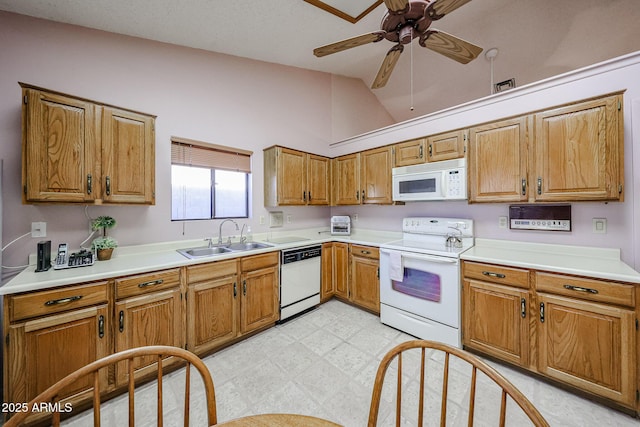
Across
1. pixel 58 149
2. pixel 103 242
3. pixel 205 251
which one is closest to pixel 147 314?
pixel 103 242

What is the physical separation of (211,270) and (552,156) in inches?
120

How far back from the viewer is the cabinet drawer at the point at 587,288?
1.52m

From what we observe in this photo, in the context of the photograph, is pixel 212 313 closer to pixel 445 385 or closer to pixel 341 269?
pixel 341 269

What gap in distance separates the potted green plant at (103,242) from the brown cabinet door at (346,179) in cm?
263

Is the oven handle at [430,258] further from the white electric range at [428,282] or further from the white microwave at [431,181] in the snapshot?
the white microwave at [431,181]

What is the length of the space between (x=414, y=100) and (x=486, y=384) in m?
4.01

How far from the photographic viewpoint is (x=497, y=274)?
6.48 ft

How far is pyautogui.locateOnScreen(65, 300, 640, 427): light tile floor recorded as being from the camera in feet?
5.06

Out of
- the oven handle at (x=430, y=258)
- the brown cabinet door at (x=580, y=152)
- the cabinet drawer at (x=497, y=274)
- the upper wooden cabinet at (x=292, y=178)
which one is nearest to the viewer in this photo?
the brown cabinet door at (x=580, y=152)

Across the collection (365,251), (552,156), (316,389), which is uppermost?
(552,156)

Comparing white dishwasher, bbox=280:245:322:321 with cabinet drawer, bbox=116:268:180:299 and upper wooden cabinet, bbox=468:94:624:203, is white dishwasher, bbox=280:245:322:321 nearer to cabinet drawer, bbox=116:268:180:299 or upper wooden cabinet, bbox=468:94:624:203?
cabinet drawer, bbox=116:268:180:299

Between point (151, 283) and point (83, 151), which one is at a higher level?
point (83, 151)

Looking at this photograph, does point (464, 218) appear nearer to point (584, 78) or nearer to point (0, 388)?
point (584, 78)

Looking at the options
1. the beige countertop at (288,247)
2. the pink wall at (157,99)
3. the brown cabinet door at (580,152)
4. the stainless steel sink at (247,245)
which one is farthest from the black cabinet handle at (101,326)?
the brown cabinet door at (580,152)
